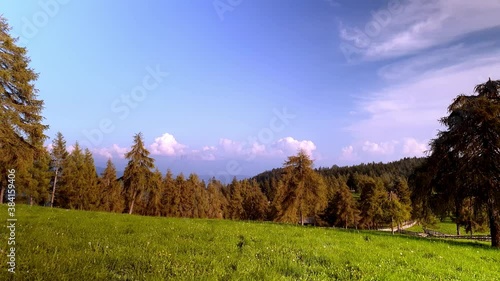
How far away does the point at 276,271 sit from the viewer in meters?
8.20

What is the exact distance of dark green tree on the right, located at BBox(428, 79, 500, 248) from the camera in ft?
68.7

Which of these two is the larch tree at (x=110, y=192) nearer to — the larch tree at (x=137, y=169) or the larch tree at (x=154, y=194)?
the larch tree at (x=154, y=194)

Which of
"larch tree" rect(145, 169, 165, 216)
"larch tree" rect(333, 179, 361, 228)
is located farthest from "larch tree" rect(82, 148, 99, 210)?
"larch tree" rect(333, 179, 361, 228)

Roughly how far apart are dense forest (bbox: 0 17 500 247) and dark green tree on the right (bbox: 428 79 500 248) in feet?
0.20

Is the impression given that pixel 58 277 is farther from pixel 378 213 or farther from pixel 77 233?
pixel 378 213

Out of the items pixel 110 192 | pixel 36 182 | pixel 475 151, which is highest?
pixel 475 151

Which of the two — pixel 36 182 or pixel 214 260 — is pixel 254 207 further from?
pixel 214 260

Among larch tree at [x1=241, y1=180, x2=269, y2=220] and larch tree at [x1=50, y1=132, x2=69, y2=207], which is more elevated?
larch tree at [x1=50, y1=132, x2=69, y2=207]

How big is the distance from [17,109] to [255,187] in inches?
3840

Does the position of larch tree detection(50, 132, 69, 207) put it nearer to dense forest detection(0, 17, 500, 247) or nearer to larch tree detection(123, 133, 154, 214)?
dense forest detection(0, 17, 500, 247)

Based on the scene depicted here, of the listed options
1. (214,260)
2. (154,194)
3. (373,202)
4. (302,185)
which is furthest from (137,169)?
(373,202)

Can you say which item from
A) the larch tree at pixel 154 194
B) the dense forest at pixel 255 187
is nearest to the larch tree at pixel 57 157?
the dense forest at pixel 255 187

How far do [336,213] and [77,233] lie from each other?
80476 mm

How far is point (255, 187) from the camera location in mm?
116250
